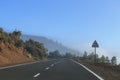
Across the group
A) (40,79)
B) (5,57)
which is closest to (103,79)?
(40,79)

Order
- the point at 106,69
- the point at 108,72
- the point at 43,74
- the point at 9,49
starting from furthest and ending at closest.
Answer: the point at 9,49 < the point at 106,69 < the point at 108,72 < the point at 43,74

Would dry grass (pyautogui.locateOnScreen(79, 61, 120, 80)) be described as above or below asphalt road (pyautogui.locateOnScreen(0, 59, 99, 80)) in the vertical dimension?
below

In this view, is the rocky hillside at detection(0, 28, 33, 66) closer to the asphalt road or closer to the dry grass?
the dry grass

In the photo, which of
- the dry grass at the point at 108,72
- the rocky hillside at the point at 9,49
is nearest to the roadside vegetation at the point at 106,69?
the dry grass at the point at 108,72

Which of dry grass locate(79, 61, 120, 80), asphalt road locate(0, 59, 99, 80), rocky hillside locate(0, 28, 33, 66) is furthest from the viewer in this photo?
rocky hillside locate(0, 28, 33, 66)

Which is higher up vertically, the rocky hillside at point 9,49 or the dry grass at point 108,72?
the rocky hillside at point 9,49

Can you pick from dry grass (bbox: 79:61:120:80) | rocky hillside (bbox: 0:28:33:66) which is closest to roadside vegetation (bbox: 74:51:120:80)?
dry grass (bbox: 79:61:120:80)

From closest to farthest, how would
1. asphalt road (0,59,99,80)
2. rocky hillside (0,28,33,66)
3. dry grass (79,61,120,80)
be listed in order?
asphalt road (0,59,99,80) → dry grass (79,61,120,80) → rocky hillside (0,28,33,66)

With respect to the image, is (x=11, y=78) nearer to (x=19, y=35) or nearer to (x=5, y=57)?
(x=5, y=57)

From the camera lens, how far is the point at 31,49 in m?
90.4

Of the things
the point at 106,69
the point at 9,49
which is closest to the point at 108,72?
the point at 106,69

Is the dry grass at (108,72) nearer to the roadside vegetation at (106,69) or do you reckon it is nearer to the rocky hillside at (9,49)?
the roadside vegetation at (106,69)

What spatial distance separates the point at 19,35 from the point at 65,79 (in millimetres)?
57300

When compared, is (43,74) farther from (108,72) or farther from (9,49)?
(9,49)
